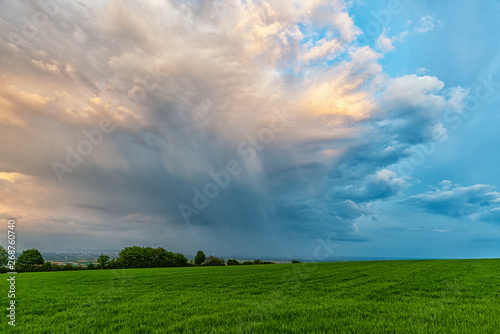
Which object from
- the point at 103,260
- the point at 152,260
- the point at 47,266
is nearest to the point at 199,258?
the point at 152,260

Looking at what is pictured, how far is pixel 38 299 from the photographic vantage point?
13570 mm

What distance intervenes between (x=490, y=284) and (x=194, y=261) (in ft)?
274

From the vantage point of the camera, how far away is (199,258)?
287 ft

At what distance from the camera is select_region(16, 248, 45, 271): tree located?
6341cm

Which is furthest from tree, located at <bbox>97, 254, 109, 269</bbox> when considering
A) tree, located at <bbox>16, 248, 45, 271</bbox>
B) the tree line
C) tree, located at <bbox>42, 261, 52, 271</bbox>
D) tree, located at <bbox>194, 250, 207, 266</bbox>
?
tree, located at <bbox>194, 250, 207, 266</bbox>

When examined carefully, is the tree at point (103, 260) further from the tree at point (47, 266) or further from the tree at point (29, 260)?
the tree at point (29, 260)

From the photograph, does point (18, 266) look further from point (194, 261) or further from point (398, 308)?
point (398, 308)

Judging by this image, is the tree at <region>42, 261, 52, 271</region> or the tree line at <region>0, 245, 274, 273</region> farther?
the tree line at <region>0, 245, 274, 273</region>

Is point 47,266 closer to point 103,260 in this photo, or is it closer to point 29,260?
point 29,260

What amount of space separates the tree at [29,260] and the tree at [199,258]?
42.2 metres

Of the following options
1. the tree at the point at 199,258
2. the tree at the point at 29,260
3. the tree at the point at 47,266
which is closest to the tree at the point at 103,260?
the tree at the point at 47,266

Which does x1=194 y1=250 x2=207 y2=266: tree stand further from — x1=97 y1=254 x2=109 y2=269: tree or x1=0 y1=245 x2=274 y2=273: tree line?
x1=97 y1=254 x2=109 y2=269: tree

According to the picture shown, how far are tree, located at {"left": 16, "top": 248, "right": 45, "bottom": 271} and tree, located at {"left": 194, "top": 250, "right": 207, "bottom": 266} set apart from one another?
4217 centimetres

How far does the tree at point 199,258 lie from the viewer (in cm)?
8615
